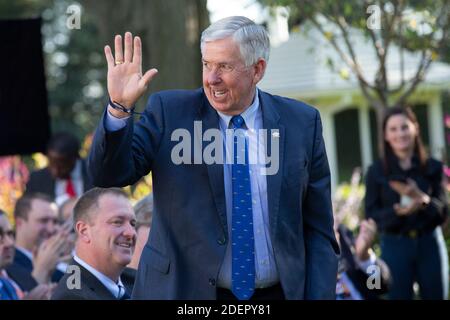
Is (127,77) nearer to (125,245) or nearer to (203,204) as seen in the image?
(203,204)

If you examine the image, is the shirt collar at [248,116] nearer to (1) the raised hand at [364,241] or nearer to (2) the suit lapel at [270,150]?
(2) the suit lapel at [270,150]

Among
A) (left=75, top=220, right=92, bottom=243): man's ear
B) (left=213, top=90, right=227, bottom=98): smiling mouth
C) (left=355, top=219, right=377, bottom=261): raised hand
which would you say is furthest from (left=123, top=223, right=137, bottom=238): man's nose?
(left=355, top=219, right=377, bottom=261): raised hand

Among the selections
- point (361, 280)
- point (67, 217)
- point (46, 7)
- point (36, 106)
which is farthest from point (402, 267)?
point (46, 7)

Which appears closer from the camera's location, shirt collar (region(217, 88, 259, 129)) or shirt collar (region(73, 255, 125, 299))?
shirt collar (region(217, 88, 259, 129))

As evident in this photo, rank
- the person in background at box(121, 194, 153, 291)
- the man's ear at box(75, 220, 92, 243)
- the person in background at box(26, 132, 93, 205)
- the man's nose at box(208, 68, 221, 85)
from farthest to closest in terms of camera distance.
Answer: the person in background at box(26, 132, 93, 205), the person in background at box(121, 194, 153, 291), the man's ear at box(75, 220, 92, 243), the man's nose at box(208, 68, 221, 85)

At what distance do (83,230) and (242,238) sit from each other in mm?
1611

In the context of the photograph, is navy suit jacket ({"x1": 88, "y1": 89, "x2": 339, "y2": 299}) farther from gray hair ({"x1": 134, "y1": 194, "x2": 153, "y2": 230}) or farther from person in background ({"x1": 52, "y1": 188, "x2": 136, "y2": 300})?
gray hair ({"x1": 134, "y1": 194, "x2": 153, "y2": 230})

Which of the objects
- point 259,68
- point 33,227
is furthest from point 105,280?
point 33,227

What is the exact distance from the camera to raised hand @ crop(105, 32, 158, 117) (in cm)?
383

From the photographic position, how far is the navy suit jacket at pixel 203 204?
13.0 ft

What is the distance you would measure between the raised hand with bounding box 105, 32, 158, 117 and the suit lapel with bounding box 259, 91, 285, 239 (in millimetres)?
491

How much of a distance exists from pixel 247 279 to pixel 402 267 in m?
4.81

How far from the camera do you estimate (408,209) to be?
852 cm
